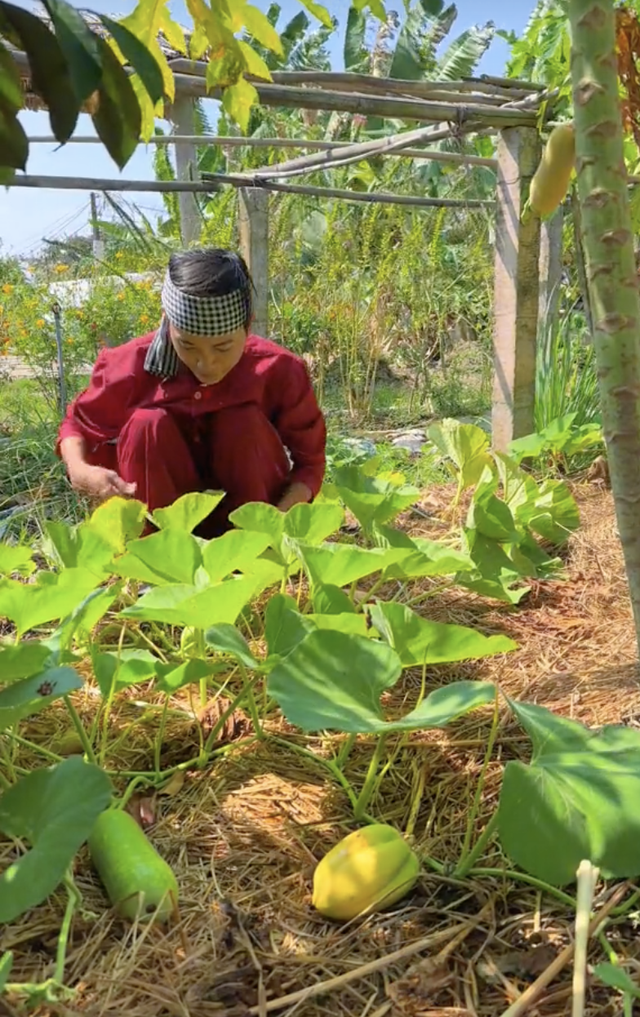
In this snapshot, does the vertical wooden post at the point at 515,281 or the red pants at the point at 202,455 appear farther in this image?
the vertical wooden post at the point at 515,281

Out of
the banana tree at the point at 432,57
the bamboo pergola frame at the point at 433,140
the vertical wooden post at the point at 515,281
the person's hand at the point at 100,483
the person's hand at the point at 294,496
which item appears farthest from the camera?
the banana tree at the point at 432,57

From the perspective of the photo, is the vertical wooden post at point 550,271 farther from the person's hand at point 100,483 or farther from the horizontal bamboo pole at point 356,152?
the person's hand at point 100,483

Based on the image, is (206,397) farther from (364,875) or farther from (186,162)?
(186,162)

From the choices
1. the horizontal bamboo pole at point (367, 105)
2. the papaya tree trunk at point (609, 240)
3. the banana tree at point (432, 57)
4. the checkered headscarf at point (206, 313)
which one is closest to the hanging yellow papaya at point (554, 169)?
the papaya tree trunk at point (609, 240)

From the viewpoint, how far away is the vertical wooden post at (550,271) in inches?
127

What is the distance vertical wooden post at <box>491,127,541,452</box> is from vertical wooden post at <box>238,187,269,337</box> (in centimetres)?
88

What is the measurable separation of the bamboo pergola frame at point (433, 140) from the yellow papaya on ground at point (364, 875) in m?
1.79

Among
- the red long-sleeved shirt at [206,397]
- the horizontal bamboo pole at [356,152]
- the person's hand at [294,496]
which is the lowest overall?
the person's hand at [294,496]

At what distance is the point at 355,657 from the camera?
0.95 m

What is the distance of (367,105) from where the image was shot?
226cm

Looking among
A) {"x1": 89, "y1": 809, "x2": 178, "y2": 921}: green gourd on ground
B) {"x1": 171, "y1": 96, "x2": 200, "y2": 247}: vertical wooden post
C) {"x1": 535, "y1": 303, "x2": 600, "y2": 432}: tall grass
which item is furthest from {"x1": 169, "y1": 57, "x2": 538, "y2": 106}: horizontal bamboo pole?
{"x1": 89, "y1": 809, "x2": 178, "y2": 921}: green gourd on ground

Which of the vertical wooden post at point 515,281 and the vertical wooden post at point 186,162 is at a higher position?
the vertical wooden post at point 186,162

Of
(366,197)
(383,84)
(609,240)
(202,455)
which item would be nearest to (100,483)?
(202,455)

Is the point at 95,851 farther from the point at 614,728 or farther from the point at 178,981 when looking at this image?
the point at 614,728
